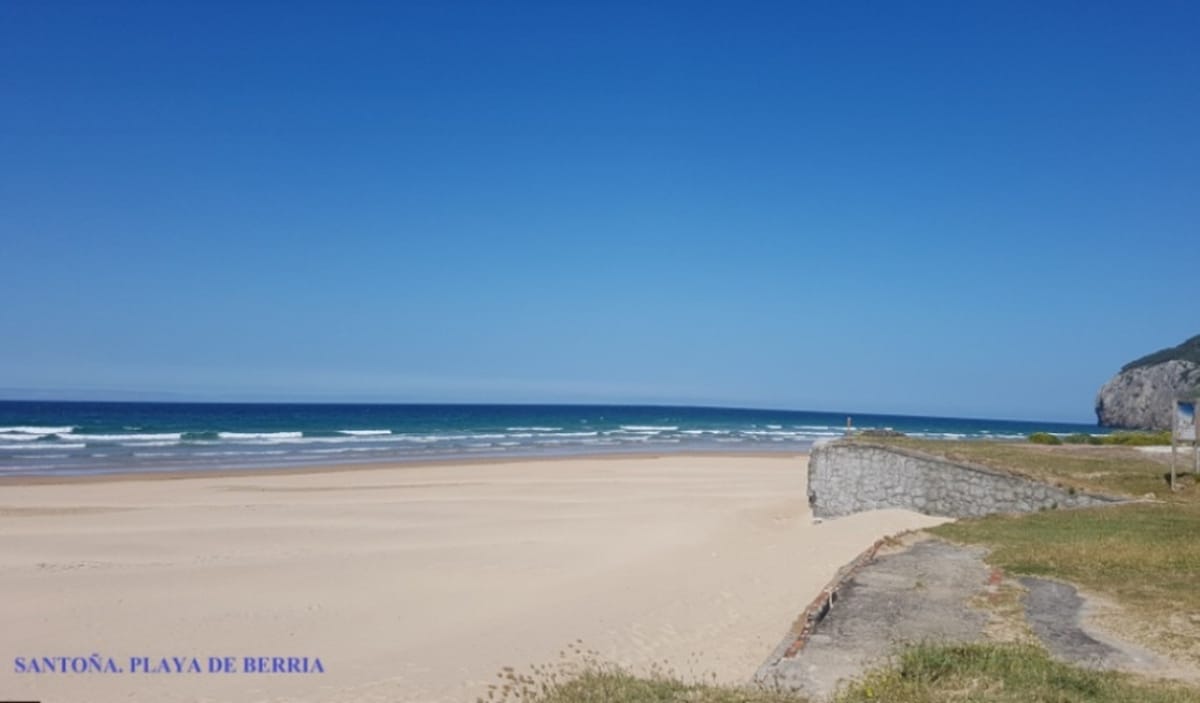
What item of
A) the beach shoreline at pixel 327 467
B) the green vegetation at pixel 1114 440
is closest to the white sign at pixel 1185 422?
the green vegetation at pixel 1114 440

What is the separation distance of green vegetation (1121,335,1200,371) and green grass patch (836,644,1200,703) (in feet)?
252

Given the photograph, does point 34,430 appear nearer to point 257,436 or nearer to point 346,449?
point 257,436

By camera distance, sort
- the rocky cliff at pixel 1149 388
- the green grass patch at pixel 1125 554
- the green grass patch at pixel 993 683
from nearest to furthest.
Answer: the green grass patch at pixel 993 683 < the green grass patch at pixel 1125 554 < the rocky cliff at pixel 1149 388

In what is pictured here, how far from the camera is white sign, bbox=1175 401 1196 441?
1602 cm

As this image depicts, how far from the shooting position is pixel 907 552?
37.9 ft

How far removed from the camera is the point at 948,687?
5.73 metres

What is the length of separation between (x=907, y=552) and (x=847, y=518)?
17.3ft

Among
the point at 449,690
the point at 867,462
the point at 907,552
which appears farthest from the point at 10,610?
the point at 867,462

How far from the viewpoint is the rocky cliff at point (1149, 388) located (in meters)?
72.4

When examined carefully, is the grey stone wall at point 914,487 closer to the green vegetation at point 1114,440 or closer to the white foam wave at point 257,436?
the green vegetation at point 1114,440

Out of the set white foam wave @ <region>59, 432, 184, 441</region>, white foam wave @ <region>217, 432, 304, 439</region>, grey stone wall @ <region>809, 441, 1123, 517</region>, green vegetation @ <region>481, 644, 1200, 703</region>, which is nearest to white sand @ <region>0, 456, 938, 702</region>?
grey stone wall @ <region>809, 441, 1123, 517</region>

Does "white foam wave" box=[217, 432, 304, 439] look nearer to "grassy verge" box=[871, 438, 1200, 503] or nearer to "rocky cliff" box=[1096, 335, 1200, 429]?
"grassy verge" box=[871, 438, 1200, 503]

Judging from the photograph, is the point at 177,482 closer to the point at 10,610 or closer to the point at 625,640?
the point at 10,610

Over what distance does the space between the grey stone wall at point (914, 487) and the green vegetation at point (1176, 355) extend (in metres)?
66.3
